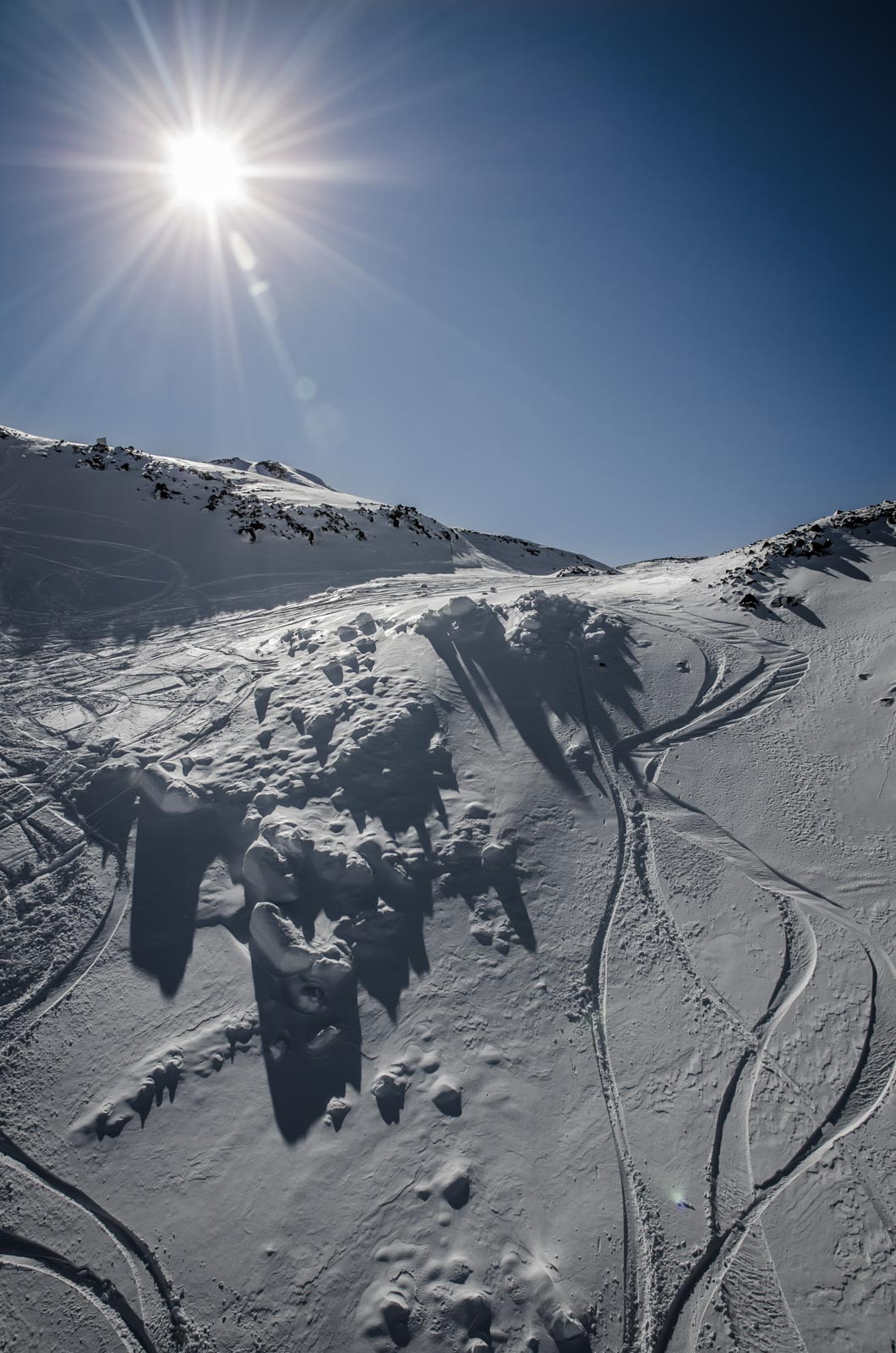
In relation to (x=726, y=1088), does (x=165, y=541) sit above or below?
above

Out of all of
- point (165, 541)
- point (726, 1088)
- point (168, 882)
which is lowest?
point (726, 1088)

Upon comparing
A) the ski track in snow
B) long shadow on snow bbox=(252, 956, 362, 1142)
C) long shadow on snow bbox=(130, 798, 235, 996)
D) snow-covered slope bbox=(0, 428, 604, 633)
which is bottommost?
the ski track in snow

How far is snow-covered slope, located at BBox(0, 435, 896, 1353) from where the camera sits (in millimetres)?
2896

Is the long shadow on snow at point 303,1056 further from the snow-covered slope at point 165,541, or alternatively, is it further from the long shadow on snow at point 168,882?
the snow-covered slope at point 165,541

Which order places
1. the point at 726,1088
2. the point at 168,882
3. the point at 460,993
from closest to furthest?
the point at 726,1088
the point at 460,993
the point at 168,882

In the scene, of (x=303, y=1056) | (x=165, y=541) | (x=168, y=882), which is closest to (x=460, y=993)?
(x=303, y=1056)

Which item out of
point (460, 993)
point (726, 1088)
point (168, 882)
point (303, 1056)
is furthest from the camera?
point (168, 882)

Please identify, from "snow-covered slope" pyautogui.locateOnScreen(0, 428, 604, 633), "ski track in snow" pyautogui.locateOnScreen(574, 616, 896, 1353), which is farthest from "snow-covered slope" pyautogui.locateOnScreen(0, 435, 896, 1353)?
"snow-covered slope" pyautogui.locateOnScreen(0, 428, 604, 633)

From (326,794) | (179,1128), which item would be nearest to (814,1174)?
(179,1128)

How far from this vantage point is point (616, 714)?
7.10 m

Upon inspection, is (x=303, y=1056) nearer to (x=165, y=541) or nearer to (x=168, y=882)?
(x=168, y=882)

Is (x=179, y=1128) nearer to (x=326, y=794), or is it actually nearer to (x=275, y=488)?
(x=326, y=794)

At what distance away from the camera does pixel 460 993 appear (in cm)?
421

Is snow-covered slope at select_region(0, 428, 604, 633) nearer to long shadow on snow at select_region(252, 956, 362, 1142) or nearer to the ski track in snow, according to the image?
long shadow on snow at select_region(252, 956, 362, 1142)
